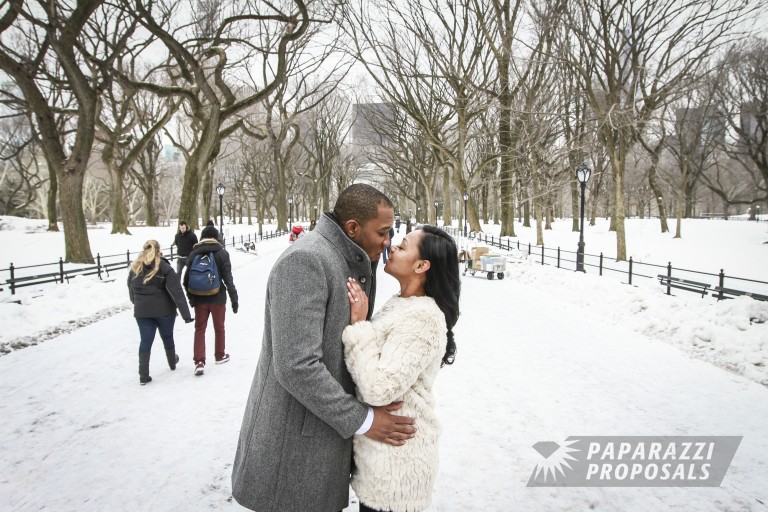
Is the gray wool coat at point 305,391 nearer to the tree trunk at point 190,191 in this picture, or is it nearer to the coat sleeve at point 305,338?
the coat sleeve at point 305,338

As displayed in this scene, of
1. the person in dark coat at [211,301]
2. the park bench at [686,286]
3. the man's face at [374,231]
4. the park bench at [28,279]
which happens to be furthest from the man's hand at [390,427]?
the park bench at [28,279]

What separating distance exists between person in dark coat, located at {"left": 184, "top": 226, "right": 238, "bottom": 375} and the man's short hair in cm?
449

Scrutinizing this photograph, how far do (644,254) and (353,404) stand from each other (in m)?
28.2

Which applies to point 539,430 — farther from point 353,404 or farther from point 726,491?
point 353,404

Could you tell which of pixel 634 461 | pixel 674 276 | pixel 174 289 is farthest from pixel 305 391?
pixel 674 276

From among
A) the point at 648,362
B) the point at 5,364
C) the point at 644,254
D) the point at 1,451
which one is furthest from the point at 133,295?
the point at 644,254

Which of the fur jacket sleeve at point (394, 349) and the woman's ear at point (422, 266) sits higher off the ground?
the woman's ear at point (422, 266)

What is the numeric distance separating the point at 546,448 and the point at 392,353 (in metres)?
3.14

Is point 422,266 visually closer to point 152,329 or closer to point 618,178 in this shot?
point 152,329

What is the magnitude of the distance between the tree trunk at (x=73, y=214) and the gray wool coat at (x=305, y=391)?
17.5 meters

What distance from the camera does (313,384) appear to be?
1606 mm

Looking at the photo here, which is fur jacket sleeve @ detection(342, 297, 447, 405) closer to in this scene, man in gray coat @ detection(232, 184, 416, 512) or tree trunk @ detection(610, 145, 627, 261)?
man in gray coat @ detection(232, 184, 416, 512)

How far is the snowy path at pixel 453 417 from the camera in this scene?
340 cm

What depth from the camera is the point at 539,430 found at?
4.41m
